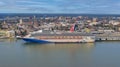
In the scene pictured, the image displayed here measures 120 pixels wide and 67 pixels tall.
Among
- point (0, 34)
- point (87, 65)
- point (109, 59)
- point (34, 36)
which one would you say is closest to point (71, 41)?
point (34, 36)

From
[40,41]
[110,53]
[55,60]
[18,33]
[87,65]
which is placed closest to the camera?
[87,65]

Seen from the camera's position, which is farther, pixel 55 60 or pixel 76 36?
pixel 76 36

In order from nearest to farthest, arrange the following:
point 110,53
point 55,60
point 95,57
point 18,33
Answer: point 55,60
point 95,57
point 110,53
point 18,33

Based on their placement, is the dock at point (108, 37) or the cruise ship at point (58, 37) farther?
the dock at point (108, 37)

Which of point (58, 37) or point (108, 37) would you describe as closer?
point (58, 37)

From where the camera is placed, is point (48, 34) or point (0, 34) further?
point (0, 34)

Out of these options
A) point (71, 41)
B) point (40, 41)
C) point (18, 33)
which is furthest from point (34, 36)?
point (18, 33)

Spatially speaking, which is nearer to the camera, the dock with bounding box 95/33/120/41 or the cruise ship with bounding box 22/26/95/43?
the cruise ship with bounding box 22/26/95/43

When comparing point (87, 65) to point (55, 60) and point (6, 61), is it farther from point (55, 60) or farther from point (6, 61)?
point (6, 61)

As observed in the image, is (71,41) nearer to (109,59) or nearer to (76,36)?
(76,36)
